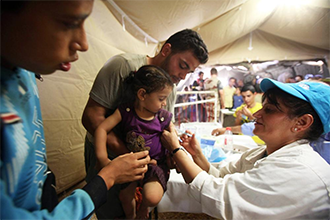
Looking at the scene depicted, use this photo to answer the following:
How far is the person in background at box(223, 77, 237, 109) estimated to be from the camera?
18.7 feet

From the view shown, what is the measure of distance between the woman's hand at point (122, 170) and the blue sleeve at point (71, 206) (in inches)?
2.3

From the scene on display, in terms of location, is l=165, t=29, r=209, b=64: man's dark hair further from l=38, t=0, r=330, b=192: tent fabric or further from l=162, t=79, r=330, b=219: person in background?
l=38, t=0, r=330, b=192: tent fabric

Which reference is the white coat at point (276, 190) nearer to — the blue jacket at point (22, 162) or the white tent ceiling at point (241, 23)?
the blue jacket at point (22, 162)

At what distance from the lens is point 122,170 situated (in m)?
0.71

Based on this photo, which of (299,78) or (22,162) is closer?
(22,162)

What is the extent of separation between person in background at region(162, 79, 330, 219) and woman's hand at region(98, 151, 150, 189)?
34 cm

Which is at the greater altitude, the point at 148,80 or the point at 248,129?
the point at 148,80

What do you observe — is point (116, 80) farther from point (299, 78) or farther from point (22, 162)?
point (299, 78)

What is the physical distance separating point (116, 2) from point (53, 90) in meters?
1.42

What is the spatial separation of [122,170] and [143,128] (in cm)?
41

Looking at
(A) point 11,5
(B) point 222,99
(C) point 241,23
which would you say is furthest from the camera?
(B) point 222,99

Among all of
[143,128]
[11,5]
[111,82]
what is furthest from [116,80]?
[11,5]

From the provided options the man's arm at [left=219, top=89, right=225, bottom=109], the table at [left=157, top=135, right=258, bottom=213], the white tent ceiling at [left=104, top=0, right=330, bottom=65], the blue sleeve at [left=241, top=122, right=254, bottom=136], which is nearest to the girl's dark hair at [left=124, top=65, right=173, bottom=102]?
the table at [left=157, top=135, right=258, bottom=213]

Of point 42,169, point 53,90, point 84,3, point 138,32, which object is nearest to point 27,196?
point 42,169
